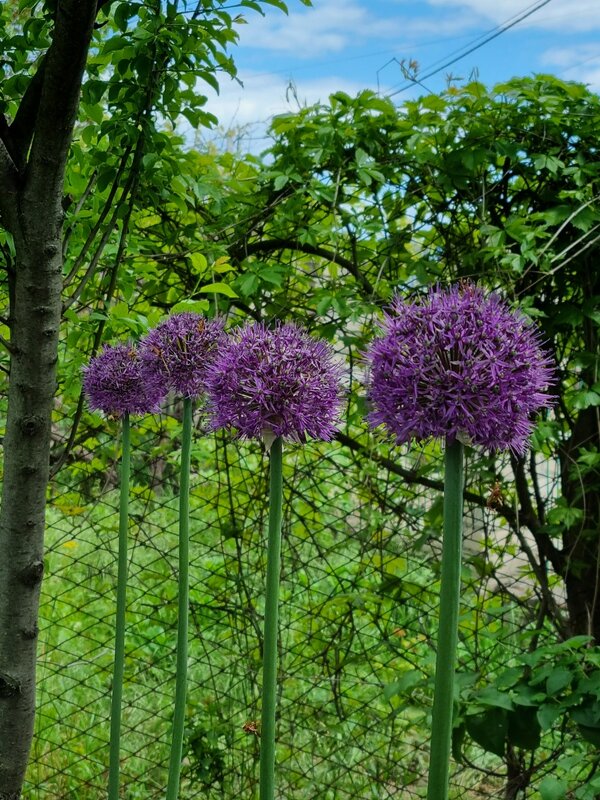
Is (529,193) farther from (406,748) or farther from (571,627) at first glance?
(406,748)

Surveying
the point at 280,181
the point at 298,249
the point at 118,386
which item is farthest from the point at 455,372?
the point at 298,249

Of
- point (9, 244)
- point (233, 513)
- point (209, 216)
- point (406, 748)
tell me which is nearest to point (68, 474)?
point (233, 513)

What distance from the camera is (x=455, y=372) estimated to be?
1.49 meters

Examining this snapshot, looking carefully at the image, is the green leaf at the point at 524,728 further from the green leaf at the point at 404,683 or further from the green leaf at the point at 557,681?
the green leaf at the point at 404,683

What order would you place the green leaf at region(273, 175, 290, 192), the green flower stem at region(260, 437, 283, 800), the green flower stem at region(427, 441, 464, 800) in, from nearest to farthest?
the green flower stem at region(427, 441, 464, 800), the green flower stem at region(260, 437, 283, 800), the green leaf at region(273, 175, 290, 192)

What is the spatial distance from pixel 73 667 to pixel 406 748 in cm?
161

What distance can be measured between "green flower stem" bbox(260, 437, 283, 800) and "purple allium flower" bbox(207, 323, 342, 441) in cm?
9

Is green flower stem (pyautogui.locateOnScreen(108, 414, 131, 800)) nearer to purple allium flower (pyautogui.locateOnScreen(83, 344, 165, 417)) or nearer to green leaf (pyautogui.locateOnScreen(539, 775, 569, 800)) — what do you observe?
purple allium flower (pyautogui.locateOnScreen(83, 344, 165, 417))

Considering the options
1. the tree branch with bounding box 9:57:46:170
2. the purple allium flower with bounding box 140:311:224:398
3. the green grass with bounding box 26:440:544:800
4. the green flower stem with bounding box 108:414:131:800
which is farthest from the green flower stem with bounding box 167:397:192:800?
the green grass with bounding box 26:440:544:800

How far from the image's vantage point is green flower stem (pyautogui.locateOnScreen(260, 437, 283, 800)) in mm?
1655

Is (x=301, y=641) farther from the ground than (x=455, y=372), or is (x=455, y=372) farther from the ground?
(x=455, y=372)

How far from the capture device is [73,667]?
14.3 feet

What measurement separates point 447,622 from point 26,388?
1087mm

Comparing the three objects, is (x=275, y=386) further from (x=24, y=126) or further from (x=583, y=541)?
(x=583, y=541)
